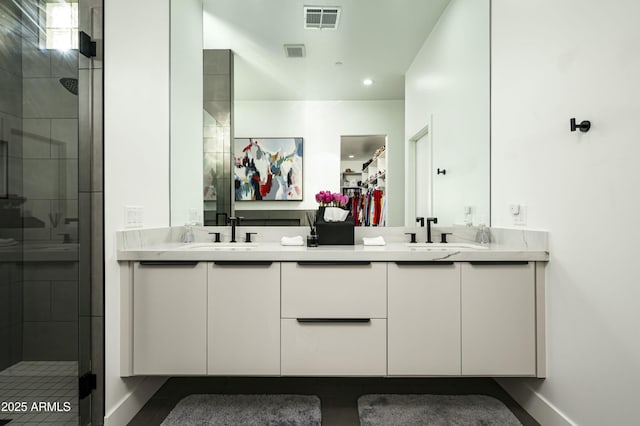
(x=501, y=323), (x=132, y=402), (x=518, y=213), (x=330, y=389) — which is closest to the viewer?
(x=501, y=323)

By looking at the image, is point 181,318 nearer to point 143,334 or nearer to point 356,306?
point 143,334

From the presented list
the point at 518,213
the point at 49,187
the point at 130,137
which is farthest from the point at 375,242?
the point at 49,187

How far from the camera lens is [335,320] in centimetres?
166

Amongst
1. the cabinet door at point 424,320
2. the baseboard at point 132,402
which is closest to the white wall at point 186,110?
the baseboard at point 132,402

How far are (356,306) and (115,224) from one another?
1305mm

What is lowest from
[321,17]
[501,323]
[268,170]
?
[501,323]

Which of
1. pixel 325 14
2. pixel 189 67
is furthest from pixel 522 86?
pixel 189 67

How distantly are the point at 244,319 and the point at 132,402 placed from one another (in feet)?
2.59

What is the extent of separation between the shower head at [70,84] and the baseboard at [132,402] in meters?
1.56

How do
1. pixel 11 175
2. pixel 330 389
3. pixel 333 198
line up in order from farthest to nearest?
pixel 333 198
pixel 330 389
pixel 11 175

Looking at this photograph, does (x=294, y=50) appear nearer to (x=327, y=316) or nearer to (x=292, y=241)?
(x=292, y=241)

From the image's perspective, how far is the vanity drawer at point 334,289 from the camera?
165 cm

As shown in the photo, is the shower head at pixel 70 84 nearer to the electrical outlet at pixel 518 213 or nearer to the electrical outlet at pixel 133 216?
the electrical outlet at pixel 133 216

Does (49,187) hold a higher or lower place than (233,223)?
higher
